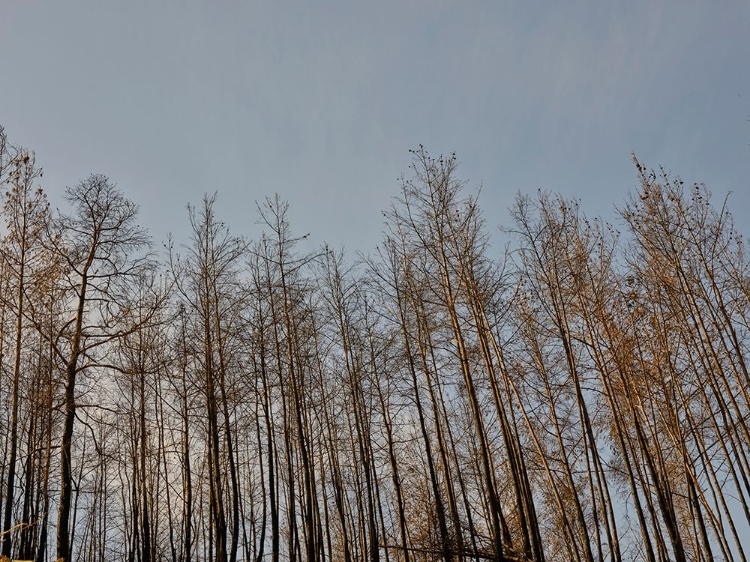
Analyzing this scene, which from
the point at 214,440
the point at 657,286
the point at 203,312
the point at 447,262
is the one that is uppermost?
the point at 203,312

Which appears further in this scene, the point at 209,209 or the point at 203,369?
the point at 209,209

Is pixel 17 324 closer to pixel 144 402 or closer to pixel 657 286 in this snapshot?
pixel 144 402

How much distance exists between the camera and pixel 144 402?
13.1m

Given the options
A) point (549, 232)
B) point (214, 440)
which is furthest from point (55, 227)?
point (549, 232)

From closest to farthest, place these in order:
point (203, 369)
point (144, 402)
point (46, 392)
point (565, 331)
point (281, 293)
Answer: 1. point (565, 331)
2. point (46, 392)
3. point (203, 369)
4. point (281, 293)
5. point (144, 402)

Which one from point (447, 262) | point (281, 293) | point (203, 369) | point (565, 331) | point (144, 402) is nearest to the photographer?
point (565, 331)

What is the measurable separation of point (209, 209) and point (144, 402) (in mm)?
5069

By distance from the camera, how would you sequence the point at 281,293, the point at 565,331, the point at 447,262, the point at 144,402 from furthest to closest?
the point at 144,402 → the point at 281,293 → the point at 447,262 → the point at 565,331

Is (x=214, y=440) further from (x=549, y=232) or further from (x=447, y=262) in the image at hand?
(x=549, y=232)

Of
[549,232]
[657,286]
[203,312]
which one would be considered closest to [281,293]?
[203,312]

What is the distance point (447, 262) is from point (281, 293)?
4219mm

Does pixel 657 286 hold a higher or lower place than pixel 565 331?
higher

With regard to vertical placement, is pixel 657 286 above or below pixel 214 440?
above

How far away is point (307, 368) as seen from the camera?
1350 centimetres
